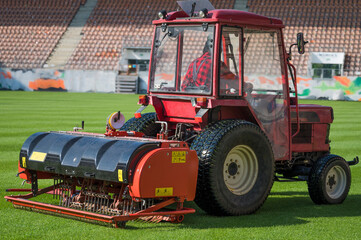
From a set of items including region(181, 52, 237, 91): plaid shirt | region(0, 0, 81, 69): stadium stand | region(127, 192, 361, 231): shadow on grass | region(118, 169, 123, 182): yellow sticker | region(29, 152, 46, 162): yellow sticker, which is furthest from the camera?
region(0, 0, 81, 69): stadium stand

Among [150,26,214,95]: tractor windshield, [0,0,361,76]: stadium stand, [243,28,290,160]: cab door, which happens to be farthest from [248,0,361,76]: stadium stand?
[150,26,214,95]: tractor windshield

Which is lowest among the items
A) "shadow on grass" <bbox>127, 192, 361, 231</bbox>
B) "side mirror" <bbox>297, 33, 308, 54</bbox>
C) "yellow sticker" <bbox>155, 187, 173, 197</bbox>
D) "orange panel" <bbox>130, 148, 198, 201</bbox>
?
"shadow on grass" <bbox>127, 192, 361, 231</bbox>

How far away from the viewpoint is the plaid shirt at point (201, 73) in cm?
664

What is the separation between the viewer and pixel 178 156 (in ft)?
19.1

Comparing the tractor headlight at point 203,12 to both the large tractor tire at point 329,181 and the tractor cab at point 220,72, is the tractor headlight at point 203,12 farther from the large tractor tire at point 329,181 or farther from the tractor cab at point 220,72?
the large tractor tire at point 329,181

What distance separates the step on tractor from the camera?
5824mm

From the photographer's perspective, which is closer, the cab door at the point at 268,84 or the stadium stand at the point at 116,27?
the cab door at the point at 268,84

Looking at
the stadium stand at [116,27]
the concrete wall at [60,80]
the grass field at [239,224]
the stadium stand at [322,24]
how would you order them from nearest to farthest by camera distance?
the grass field at [239,224] → the stadium stand at [322,24] → the stadium stand at [116,27] → the concrete wall at [60,80]

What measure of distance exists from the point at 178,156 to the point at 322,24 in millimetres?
35972

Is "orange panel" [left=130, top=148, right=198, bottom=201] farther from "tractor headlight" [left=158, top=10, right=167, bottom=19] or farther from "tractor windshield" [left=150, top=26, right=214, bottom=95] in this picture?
"tractor headlight" [left=158, top=10, right=167, bottom=19]

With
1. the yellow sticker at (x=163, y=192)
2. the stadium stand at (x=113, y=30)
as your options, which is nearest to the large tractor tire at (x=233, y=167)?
the yellow sticker at (x=163, y=192)

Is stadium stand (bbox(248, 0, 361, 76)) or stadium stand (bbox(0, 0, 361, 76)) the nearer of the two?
stadium stand (bbox(248, 0, 361, 76))

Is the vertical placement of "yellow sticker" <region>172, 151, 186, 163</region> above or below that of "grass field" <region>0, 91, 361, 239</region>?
above

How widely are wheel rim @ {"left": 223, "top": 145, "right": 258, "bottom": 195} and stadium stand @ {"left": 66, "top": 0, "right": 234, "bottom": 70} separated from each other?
112 feet
